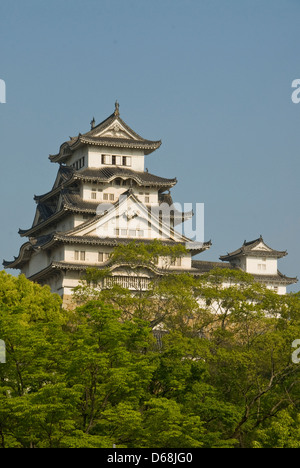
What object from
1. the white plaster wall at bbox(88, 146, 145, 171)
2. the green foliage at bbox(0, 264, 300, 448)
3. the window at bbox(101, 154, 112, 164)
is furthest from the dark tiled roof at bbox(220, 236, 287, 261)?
the green foliage at bbox(0, 264, 300, 448)

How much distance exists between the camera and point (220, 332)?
138ft

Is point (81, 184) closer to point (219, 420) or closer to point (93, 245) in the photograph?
point (93, 245)

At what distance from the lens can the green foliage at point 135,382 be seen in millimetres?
32219

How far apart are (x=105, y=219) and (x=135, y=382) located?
2709cm

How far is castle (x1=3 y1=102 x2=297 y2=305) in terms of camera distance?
59.8 m

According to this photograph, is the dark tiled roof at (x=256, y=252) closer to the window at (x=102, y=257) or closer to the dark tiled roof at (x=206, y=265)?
the dark tiled roof at (x=206, y=265)

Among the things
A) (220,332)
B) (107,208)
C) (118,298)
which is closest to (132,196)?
(107,208)

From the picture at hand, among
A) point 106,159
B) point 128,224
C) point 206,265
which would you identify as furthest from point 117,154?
point 206,265

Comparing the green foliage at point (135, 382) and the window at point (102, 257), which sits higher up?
the window at point (102, 257)

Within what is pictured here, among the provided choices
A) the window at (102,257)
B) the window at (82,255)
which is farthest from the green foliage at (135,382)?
the window at (102,257)

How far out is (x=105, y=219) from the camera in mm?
60688

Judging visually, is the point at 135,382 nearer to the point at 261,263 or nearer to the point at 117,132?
the point at 117,132

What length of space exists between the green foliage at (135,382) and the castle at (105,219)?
52.7 ft
